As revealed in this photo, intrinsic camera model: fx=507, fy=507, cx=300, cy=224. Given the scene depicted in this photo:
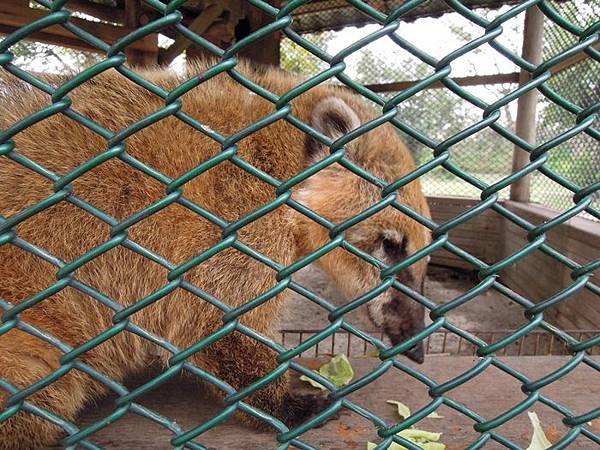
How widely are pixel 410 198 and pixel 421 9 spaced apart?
588 cm

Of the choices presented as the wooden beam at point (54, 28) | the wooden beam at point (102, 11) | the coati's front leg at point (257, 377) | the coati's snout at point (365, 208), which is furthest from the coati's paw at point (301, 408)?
the wooden beam at point (102, 11)

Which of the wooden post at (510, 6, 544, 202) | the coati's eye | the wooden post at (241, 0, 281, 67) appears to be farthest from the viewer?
the wooden post at (241, 0, 281, 67)

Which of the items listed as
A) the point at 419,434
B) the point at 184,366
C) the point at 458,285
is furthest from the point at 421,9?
the point at 184,366

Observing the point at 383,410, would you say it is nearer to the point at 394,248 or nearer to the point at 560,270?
the point at 394,248

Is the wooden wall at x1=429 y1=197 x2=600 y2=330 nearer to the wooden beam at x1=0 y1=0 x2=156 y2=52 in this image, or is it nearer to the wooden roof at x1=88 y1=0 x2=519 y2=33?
the wooden roof at x1=88 y1=0 x2=519 y2=33

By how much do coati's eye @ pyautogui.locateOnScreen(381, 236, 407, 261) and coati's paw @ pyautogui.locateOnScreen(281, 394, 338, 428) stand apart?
0.86 meters

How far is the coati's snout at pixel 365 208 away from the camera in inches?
104

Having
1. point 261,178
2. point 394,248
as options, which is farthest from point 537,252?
point 261,178

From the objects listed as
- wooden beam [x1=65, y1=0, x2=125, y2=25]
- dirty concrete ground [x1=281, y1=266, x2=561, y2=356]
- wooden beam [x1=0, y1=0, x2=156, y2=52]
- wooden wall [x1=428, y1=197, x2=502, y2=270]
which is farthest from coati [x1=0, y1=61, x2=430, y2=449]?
wooden wall [x1=428, y1=197, x2=502, y2=270]

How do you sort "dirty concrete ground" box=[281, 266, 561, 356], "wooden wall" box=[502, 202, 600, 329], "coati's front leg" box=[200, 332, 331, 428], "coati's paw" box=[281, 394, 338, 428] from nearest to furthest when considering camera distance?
"coati's front leg" box=[200, 332, 331, 428] < "coati's paw" box=[281, 394, 338, 428] < "wooden wall" box=[502, 202, 600, 329] < "dirty concrete ground" box=[281, 266, 561, 356]

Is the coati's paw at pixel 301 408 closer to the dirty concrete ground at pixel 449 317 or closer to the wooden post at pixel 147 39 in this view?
the dirty concrete ground at pixel 449 317

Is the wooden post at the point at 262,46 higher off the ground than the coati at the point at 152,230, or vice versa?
the wooden post at the point at 262,46

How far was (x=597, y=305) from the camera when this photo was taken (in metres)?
4.62

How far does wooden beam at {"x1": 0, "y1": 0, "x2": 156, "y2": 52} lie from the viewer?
5488 millimetres
